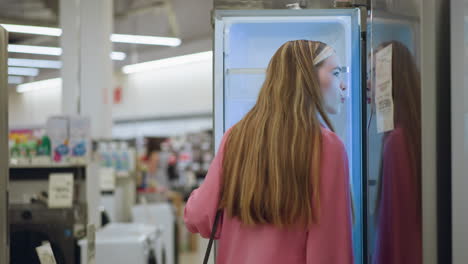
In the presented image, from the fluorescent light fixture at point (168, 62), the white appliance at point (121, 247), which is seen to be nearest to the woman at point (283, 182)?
the white appliance at point (121, 247)

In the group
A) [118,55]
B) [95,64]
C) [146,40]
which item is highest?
[146,40]

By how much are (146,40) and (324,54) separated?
10.8 meters

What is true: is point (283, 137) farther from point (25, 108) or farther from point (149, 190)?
point (25, 108)

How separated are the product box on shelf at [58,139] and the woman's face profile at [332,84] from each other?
2.86 meters

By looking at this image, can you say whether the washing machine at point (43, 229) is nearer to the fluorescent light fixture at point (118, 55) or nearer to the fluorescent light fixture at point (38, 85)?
the fluorescent light fixture at point (118, 55)

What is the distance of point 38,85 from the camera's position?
16797 mm

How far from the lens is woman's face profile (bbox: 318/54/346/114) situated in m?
2.08

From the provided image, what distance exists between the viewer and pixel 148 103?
1501cm

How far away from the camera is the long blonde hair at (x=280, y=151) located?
A: 1941 millimetres

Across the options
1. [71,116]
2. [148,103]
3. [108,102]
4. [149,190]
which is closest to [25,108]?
[148,103]

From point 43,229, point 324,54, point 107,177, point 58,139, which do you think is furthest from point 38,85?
point 324,54

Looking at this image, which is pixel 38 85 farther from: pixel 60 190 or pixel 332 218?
pixel 332 218

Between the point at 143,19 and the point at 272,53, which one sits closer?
the point at 272,53

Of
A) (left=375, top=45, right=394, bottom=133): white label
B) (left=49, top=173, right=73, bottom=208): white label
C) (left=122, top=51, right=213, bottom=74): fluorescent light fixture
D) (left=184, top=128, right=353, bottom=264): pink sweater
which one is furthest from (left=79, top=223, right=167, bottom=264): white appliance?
(left=122, top=51, right=213, bottom=74): fluorescent light fixture
